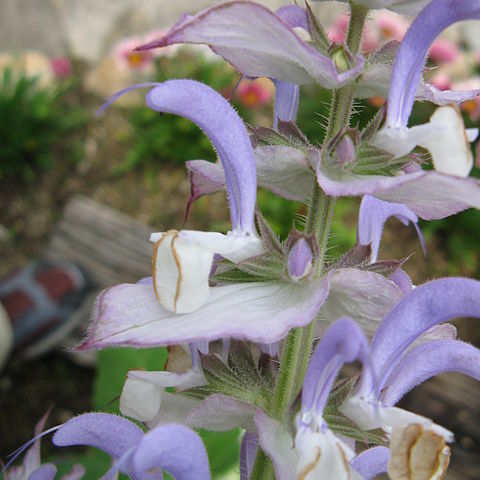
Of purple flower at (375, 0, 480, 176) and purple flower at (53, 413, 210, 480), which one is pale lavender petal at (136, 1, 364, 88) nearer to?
purple flower at (375, 0, 480, 176)

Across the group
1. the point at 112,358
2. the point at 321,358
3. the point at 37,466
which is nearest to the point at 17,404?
the point at 112,358

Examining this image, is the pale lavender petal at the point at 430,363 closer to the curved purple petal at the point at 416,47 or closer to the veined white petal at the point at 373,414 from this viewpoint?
the veined white petal at the point at 373,414

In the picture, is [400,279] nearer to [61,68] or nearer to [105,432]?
[105,432]

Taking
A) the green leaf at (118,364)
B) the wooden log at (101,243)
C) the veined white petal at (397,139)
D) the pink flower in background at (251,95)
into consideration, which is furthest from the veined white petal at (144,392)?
the pink flower in background at (251,95)

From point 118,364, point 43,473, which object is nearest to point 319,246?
point 43,473

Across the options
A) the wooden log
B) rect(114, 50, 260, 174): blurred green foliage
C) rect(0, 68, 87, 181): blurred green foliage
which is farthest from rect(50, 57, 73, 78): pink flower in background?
the wooden log

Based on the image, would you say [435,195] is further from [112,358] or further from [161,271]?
[112,358]

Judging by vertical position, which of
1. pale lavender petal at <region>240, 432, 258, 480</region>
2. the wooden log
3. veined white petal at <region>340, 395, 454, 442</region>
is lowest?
the wooden log
